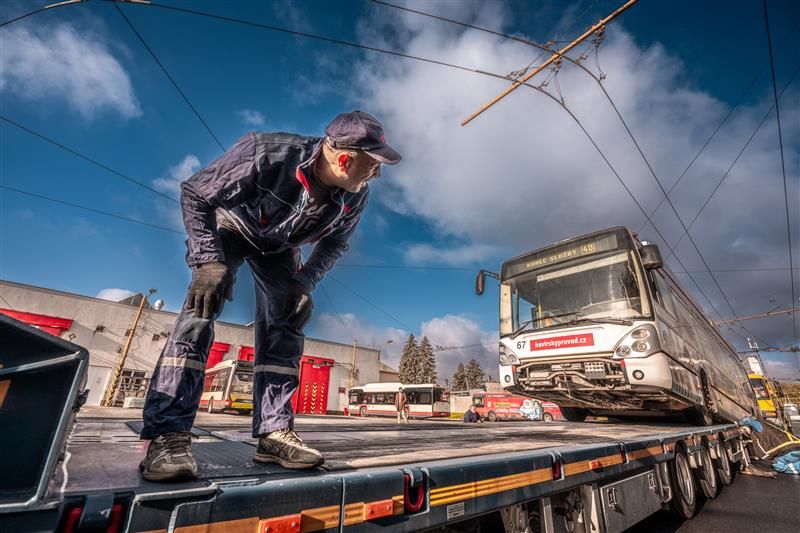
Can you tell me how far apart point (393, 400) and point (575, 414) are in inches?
747

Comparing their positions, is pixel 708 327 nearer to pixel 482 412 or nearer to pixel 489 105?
pixel 489 105

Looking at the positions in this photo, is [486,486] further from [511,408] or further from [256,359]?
[511,408]

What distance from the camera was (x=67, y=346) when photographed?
0.89 m

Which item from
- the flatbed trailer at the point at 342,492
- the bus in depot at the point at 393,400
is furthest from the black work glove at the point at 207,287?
the bus in depot at the point at 393,400

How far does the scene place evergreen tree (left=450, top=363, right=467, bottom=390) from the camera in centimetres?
6631

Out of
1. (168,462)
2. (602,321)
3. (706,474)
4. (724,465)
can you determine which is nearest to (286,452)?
(168,462)

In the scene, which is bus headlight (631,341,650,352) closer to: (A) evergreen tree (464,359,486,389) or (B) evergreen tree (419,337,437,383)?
(B) evergreen tree (419,337,437,383)

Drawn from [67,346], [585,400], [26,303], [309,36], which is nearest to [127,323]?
[26,303]

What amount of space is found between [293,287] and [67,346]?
116 cm

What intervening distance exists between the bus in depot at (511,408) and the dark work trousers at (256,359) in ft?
90.9

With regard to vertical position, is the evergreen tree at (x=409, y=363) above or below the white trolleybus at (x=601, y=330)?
above

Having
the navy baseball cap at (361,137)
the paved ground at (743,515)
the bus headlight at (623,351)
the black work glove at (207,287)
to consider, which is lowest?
the paved ground at (743,515)

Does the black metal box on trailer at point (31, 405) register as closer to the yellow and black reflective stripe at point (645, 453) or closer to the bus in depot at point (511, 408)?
the yellow and black reflective stripe at point (645, 453)

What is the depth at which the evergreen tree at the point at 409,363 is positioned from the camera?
57.6 m
